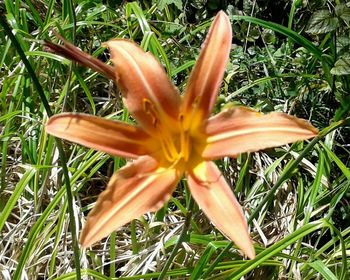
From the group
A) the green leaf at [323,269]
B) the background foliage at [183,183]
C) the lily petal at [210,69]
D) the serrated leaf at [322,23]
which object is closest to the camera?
the lily petal at [210,69]

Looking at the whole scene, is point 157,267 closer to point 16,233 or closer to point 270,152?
point 16,233

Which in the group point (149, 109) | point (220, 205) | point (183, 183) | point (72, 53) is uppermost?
point (72, 53)

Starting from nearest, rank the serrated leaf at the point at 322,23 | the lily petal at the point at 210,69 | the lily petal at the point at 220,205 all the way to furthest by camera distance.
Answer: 1. the lily petal at the point at 220,205
2. the lily petal at the point at 210,69
3. the serrated leaf at the point at 322,23

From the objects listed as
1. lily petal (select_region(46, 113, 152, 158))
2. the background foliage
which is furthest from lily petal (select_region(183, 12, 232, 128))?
the background foliage

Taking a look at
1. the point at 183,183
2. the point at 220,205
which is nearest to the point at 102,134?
the point at 220,205

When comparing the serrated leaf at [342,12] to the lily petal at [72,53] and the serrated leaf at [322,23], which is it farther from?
the lily petal at [72,53]

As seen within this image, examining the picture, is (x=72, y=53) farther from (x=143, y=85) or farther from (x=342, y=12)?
(x=342, y=12)

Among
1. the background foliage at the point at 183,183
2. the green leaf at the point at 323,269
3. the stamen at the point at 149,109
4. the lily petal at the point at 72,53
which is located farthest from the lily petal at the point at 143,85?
the green leaf at the point at 323,269
